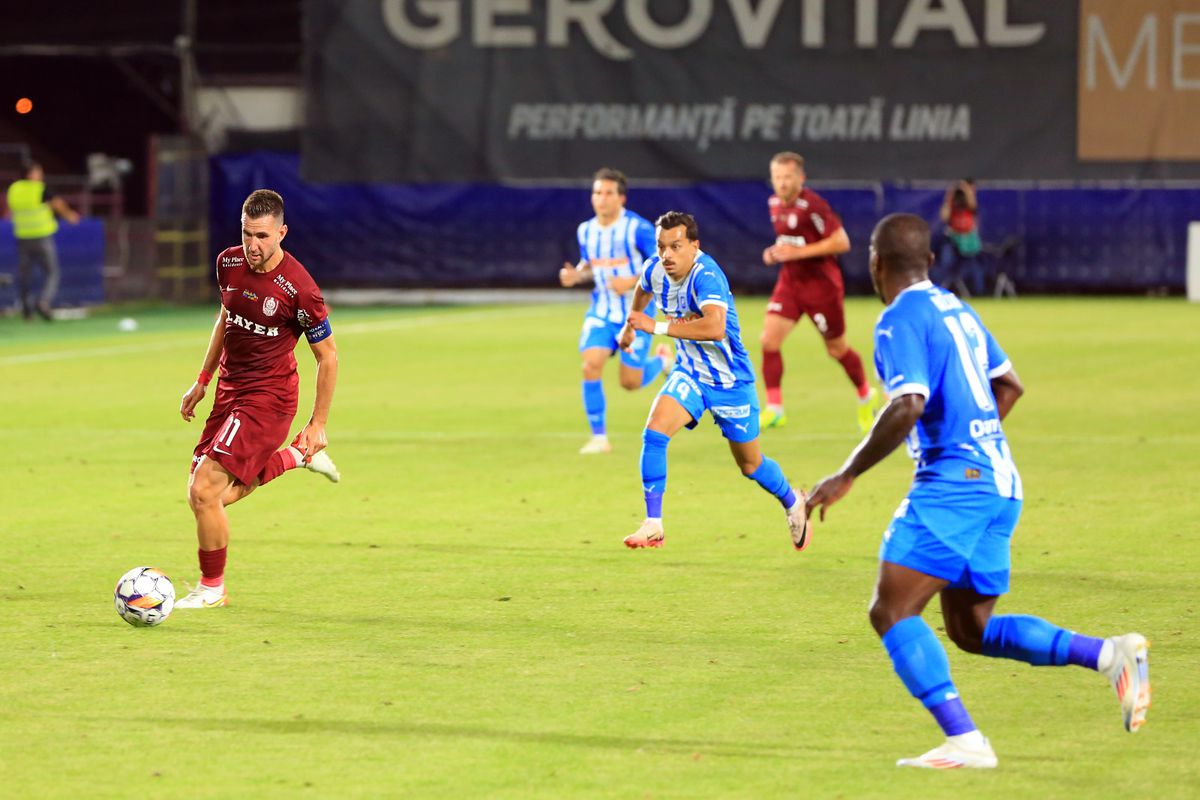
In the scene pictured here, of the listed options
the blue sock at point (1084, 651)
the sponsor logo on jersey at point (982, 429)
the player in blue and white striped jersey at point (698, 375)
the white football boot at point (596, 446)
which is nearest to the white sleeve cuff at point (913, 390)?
the sponsor logo on jersey at point (982, 429)

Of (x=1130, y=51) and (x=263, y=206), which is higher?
(x=1130, y=51)

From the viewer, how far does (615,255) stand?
15953 mm

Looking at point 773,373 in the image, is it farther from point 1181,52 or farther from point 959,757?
point 1181,52

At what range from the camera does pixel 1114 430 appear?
16969 millimetres

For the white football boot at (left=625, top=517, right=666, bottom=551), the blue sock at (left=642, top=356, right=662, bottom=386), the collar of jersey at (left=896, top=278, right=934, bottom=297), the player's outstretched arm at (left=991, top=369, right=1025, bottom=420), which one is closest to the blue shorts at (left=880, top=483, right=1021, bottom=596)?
the player's outstretched arm at (left=991, top=369, right=1025, bottom=420)

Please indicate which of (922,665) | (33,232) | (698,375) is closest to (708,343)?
(698,375)

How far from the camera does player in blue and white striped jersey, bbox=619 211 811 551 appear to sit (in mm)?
11156

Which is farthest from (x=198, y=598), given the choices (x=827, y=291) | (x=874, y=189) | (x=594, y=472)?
(x=874, y=189)

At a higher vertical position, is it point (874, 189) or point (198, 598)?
point (874, 189)

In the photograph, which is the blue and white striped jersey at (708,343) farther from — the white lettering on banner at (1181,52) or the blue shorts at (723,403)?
the white lettering on banner at (1181,52)

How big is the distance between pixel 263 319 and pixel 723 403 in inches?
122

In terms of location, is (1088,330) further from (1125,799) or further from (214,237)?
(1125,799)

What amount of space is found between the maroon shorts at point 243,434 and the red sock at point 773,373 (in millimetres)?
8614

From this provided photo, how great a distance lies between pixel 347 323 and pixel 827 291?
14948mm
